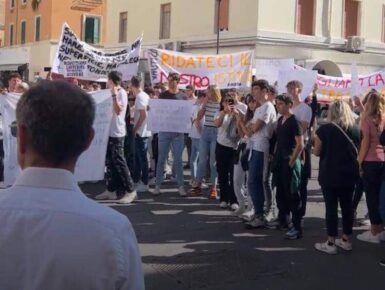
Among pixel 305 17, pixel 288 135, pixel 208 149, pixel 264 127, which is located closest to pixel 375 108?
pixel 288 135

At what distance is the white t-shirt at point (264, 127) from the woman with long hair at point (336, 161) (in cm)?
100

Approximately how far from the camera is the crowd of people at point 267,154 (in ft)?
21.5

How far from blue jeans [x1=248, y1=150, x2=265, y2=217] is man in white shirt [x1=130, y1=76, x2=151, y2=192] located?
8.11 feet

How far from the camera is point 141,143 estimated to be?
9.97 m

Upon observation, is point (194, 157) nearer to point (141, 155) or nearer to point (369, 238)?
point (141, 155)

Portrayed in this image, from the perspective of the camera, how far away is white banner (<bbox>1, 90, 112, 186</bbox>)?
8.78 m

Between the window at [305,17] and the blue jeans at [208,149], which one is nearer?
the blue jeans at [208,149]

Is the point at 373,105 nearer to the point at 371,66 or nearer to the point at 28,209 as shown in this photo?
the point at 28,209

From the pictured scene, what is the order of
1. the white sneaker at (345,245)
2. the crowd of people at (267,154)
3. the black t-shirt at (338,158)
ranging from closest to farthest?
the black t-shirt at (338,158) → the crowd of people at (267,154) → the white sneaker at (345,245)

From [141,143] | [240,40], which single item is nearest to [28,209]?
[141,143]

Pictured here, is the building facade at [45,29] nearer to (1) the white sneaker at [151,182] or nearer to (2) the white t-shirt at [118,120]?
(1) the white sneaker at [151,182]

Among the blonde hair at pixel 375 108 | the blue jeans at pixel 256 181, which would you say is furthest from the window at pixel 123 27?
the blonde hair at pixel 375 108

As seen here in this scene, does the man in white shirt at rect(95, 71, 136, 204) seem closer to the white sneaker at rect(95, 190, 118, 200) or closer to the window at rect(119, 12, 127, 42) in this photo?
Answer: the white sneaker at rect(95, 190, 118, 200)

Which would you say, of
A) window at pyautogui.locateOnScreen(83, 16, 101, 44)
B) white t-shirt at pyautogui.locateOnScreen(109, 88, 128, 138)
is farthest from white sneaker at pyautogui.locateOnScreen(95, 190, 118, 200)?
window at pyautogui.locateOnScreen(83, 16, 101, 44)
